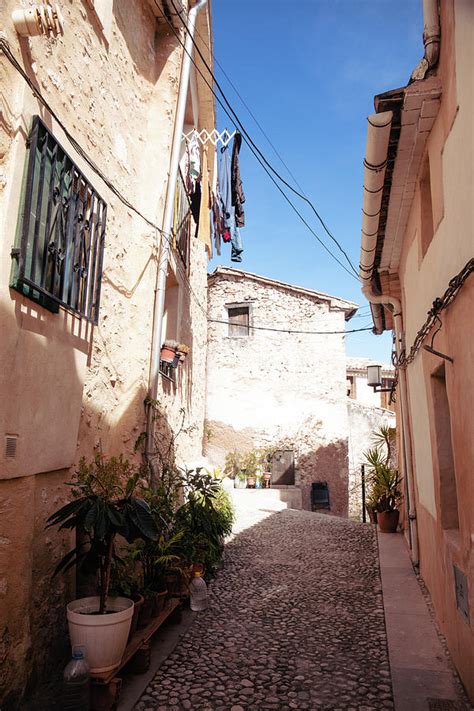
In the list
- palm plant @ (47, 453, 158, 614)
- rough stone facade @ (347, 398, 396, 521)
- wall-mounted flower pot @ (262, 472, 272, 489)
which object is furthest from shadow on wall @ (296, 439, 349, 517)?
palm plant @ (47, 453, 158, 614)

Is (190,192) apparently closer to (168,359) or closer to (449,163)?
(168,359)

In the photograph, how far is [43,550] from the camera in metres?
3.35

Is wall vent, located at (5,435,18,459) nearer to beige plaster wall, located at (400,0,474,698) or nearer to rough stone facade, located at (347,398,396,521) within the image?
beige plaster wall, located at (400,0,474,698)

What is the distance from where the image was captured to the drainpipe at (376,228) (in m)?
4.39

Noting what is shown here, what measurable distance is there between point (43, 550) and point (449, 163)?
3.86 m

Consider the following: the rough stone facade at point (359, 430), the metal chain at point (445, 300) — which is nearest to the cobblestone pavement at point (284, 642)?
the metal chain at point (445, 300)

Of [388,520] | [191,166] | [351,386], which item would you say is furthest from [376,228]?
[351,386]

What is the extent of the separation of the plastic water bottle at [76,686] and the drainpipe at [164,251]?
113 inches

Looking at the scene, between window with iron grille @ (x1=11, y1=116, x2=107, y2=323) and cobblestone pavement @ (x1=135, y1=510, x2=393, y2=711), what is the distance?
8.91ft

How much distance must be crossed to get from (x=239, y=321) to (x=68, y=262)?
39.1 feet

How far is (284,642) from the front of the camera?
4.23 m

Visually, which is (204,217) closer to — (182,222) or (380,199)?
(182,222)

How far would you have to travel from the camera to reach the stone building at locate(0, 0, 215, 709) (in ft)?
9.78

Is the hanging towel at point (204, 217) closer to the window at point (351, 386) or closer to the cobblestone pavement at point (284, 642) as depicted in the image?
the cobblestone pavement at point (284, 642)
